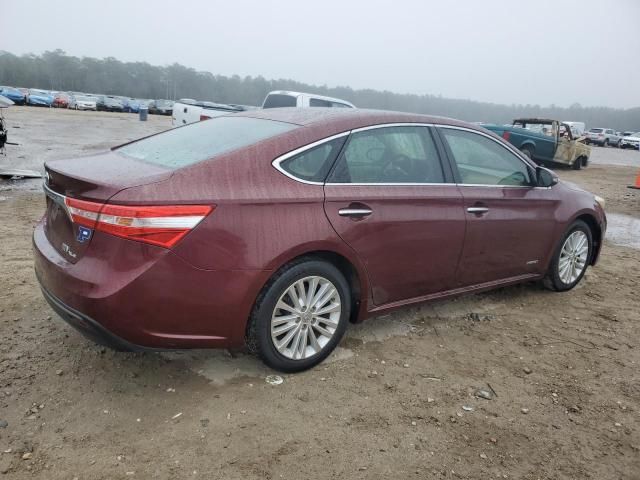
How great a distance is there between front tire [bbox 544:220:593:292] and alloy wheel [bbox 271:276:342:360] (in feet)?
8.31

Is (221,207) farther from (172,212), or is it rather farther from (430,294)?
(430,294)

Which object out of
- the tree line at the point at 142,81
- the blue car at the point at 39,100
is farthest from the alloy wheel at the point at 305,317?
the tree line at the point at 142,81

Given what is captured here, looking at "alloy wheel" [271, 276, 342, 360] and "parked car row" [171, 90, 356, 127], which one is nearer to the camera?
"alloy wheel" [271, 276, 342, 360]

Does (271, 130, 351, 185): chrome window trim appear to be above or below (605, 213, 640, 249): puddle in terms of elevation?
above

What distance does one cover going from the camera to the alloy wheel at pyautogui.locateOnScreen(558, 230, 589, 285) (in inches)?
190

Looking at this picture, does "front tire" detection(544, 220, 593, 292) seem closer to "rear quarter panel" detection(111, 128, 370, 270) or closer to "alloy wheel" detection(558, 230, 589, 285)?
"alloy wheel" detection(558, 230, 589, 285)

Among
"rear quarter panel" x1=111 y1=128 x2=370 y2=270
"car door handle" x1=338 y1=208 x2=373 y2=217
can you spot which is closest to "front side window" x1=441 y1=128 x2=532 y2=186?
"car door handle" x1=338 y1=208 x2=373 y2=217

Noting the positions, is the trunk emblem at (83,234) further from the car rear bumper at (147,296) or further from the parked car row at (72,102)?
the parked car row at (72,102)

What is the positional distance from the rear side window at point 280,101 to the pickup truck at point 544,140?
8.44 metres

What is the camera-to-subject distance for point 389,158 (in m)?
3.47

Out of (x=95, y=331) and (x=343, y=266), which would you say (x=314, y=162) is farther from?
(x=95, y=331)

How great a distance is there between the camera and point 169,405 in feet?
9.12

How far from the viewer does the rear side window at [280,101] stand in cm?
1247

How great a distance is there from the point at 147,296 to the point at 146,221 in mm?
357
